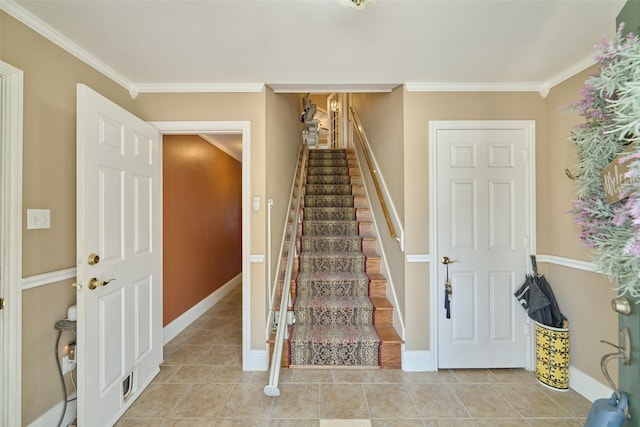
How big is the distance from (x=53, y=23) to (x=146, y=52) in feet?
1.47

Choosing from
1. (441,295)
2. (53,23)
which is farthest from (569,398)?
(53,23)

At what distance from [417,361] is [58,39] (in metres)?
3.38

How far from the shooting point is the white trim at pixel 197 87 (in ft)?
7.52

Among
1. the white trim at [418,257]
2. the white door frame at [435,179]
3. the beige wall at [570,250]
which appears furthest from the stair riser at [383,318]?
the beige wall at [570,250]

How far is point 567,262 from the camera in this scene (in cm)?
210

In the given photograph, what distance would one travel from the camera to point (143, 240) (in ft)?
6.86

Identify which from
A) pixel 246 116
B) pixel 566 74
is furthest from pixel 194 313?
pixel 566 74

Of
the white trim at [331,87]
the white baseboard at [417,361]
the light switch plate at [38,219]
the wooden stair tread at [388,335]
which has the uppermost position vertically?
the white trim at [331,87]

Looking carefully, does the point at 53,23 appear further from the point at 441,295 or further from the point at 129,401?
the point at 441,295

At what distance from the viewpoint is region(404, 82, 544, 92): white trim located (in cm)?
228

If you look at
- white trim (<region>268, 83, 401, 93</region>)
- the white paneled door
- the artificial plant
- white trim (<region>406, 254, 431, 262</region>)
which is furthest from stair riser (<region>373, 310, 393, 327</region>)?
white trim (<region>268, 83, 401, 93</region>)

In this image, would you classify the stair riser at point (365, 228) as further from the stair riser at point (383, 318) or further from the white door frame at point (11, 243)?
the white door frame at point (11, 243)

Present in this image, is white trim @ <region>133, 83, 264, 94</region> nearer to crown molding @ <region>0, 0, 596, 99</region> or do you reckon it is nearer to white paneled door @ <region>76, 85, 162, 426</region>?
crown molding @ <region>0, 0, 596, 99</region>

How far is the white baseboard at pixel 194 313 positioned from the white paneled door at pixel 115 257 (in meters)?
0.58
